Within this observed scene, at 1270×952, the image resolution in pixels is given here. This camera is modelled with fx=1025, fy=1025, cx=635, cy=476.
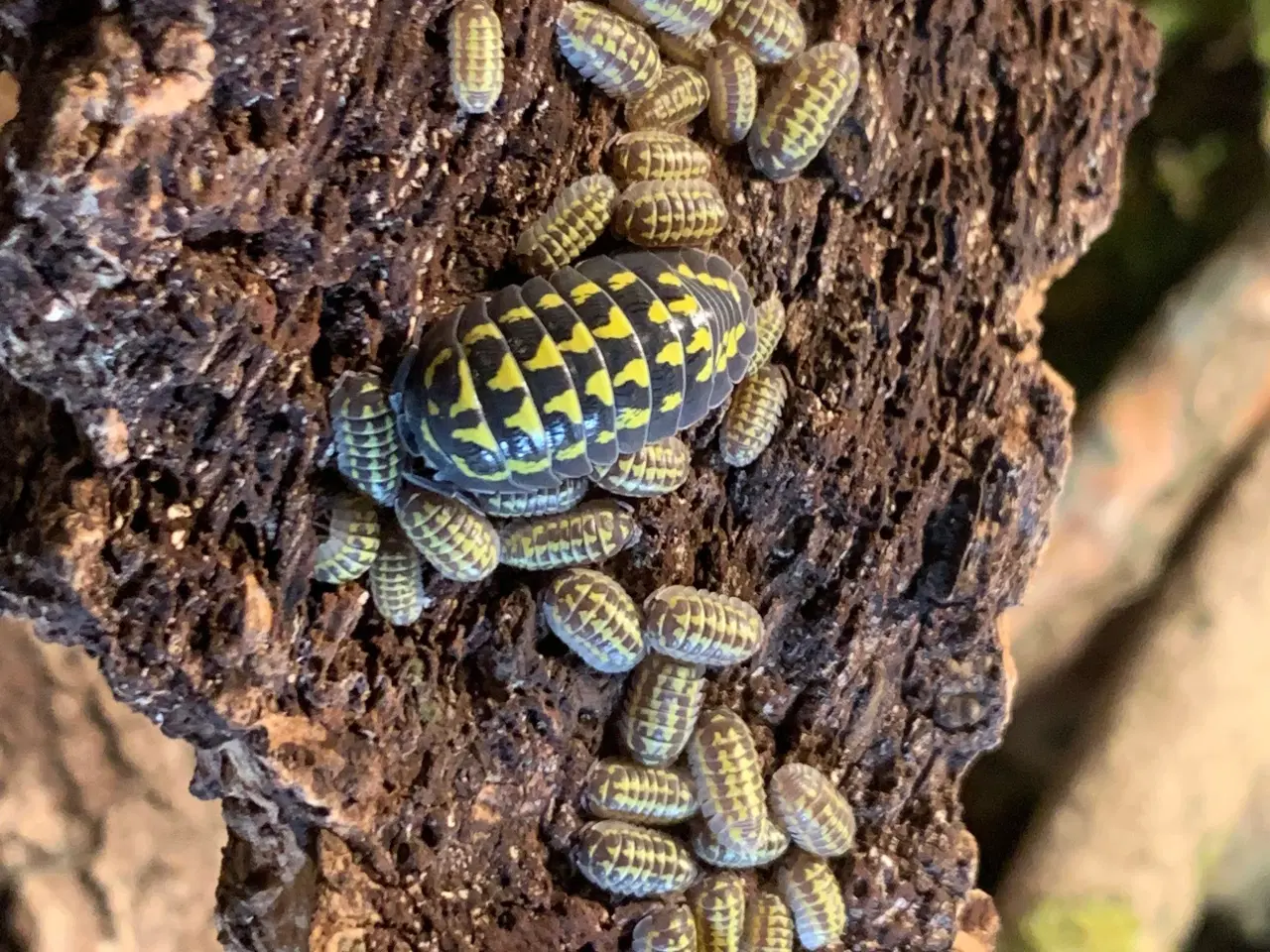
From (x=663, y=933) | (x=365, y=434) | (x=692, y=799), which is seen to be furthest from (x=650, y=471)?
(x=663, y=933)

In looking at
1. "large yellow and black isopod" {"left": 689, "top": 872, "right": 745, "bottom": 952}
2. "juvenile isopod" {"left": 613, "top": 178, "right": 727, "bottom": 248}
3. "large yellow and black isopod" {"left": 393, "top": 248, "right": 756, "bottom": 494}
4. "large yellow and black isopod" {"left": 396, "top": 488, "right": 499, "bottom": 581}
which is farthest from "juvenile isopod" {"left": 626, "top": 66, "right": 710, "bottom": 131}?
"large yellow and black isopod" {"left": 689, "top": 872, "right": 745, "bottom": 952}

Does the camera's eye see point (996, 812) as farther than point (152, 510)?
Yes

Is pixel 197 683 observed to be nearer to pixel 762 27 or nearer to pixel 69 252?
pixel 69 252

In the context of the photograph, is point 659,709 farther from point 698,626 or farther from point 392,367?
point 392,367

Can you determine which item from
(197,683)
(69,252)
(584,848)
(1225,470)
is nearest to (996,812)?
(1225,470)

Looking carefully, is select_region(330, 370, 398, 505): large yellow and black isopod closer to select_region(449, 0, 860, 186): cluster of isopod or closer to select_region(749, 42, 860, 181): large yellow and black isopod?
select_region(449, 0, 860, 186): cluster of isopod
